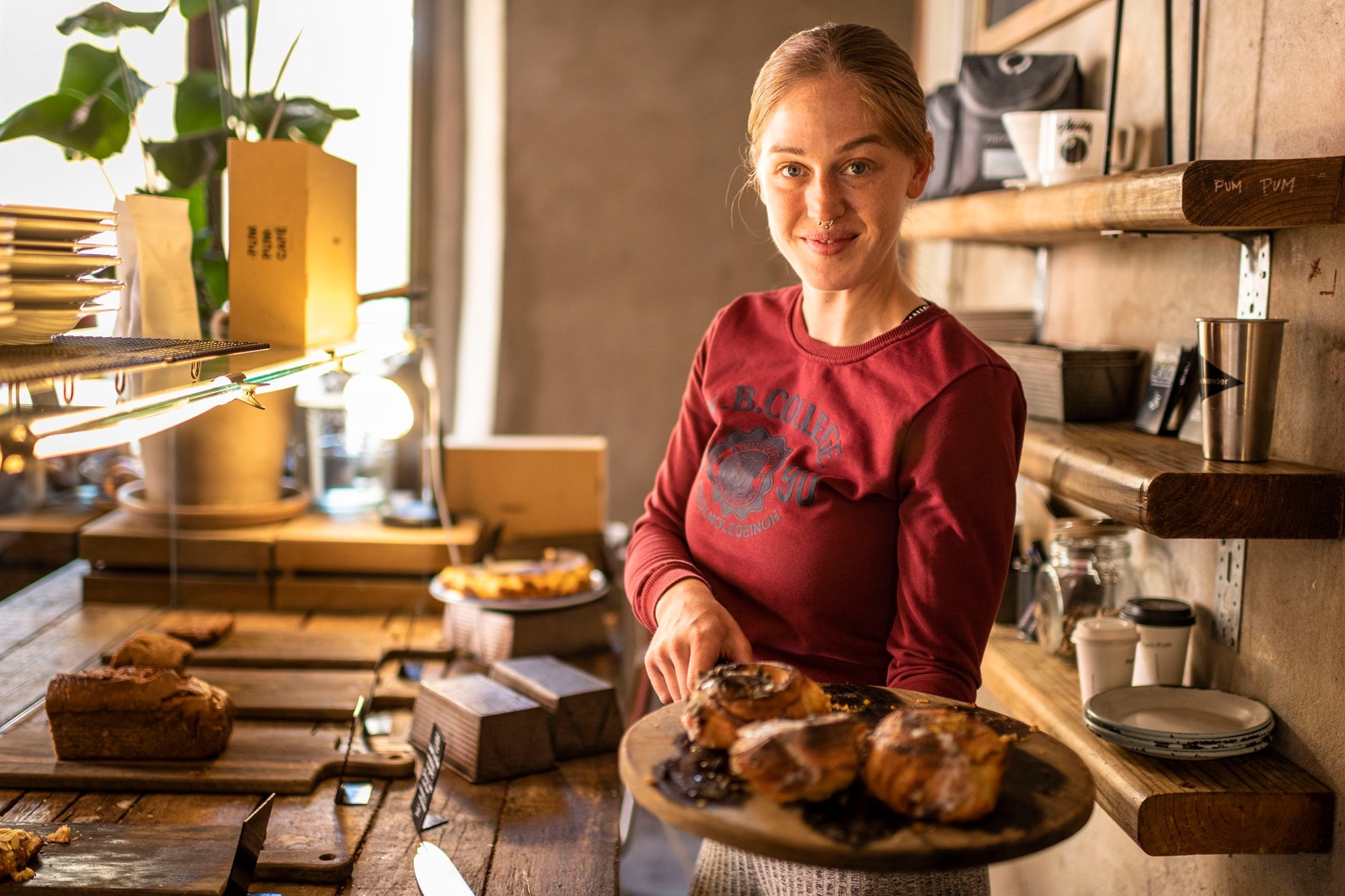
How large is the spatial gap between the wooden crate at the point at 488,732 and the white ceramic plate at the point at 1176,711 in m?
0.82

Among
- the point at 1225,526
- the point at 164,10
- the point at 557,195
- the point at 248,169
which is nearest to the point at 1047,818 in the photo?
the point at 1225,526

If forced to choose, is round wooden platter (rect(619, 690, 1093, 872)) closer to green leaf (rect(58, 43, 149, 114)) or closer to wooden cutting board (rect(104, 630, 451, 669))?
wooden cutting board (rect(104, 630, 451, 669))

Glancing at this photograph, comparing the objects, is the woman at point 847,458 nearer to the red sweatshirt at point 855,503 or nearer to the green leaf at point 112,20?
the red sweatshirt at point 855,503

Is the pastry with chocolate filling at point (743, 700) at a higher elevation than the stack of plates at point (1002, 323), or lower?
lower

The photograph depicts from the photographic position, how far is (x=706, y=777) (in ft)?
3.18

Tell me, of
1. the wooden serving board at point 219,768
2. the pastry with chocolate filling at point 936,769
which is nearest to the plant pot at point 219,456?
the wooden serving board at point 219,768

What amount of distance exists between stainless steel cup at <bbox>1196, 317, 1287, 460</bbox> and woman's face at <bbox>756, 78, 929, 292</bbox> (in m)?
0.47

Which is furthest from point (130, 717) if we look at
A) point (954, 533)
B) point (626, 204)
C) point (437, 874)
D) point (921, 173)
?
point (626, 204)

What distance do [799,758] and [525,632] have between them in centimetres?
139

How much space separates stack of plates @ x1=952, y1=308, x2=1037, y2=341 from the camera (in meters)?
2.45

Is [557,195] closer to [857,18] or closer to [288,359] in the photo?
[857,18]

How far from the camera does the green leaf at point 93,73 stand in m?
2.42

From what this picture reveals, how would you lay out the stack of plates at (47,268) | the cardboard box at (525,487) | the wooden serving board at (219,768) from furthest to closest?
the cardboard box at (525,487), the wooden serving board at (219,768), the stack of plates at (47,268)

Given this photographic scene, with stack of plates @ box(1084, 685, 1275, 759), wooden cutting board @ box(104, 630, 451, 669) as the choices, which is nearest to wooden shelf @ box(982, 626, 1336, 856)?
stack of plates @ box(1084, 685, 1275, 759)
